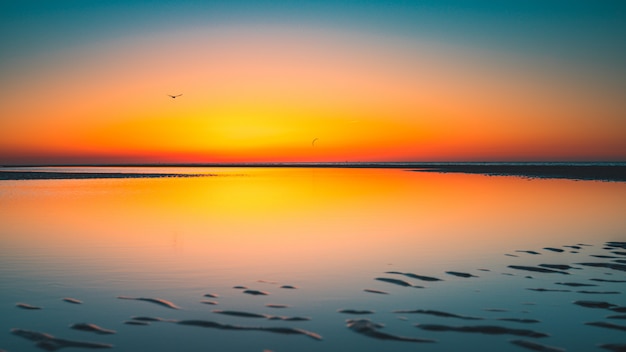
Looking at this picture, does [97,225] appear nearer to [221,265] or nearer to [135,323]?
[221,265]

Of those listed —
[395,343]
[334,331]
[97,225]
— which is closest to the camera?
[395,343]

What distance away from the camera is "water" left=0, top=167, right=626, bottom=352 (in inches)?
320

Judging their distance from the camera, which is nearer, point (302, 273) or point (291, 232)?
point (302, 273)

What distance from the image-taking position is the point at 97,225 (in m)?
22.5

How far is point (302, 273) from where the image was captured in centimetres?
1303

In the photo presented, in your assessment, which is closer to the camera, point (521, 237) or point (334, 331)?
point (334, 331)

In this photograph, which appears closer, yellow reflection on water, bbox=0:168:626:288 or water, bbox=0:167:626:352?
water, bbox=0:167:626:352

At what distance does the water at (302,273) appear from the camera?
8141 mm

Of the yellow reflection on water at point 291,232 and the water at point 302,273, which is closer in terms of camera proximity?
the water at point 302,273

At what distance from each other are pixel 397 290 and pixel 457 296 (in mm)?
1260

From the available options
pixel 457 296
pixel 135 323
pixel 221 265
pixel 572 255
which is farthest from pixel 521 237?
pixel 135 323

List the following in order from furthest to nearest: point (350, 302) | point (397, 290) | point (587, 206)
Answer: point (587, 206), point (397, 290), point (350, 302)

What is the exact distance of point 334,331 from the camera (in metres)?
8.31

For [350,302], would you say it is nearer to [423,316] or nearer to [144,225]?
[423,316]
